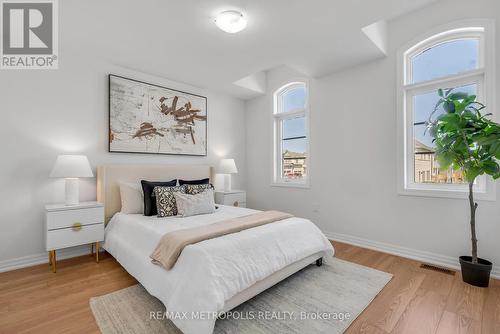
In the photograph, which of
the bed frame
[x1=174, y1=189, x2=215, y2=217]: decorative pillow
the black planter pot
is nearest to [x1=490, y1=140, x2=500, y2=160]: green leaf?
the black planter pot

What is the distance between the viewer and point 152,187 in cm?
294

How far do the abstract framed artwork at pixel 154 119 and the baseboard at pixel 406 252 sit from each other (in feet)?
8.90

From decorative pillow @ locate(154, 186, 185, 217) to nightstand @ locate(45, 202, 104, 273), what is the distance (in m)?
0.67

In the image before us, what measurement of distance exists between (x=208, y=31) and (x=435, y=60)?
8.92 ft

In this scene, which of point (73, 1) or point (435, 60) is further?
point (435, 60)

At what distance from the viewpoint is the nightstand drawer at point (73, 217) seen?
8.11 ft

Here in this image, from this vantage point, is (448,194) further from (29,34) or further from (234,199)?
(29,34)

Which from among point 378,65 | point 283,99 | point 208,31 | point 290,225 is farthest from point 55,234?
point 378,65

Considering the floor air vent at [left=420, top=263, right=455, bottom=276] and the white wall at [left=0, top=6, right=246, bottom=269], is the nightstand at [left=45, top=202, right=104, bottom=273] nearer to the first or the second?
the white wall at [left=0, top=6, right=246, bottom=269]

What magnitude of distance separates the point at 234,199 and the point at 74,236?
225 centimetres

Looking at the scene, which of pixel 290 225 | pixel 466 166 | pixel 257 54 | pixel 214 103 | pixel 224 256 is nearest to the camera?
pixel 224 256

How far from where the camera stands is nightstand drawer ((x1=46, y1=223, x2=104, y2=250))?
8.13ft

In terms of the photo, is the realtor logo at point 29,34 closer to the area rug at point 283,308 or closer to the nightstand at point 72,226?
the nightstand at point 72,226

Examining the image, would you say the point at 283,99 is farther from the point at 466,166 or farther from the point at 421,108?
the point at 466,166
